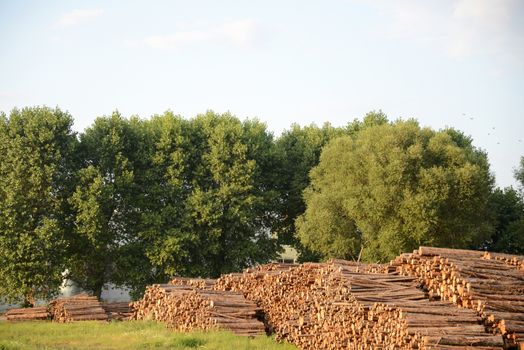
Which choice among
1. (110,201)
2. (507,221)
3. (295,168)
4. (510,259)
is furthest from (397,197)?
(110,201)

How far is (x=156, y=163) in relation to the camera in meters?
39.2

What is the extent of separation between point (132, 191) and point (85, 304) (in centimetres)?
1115

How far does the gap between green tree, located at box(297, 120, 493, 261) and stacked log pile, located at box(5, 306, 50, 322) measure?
15.9 meters

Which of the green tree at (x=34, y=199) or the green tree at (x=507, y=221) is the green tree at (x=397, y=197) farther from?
the green tree at (x=34, y=199)

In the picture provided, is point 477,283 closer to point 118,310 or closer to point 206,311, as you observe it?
point 206,311

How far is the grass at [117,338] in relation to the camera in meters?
19.2

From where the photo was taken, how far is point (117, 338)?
2123cm

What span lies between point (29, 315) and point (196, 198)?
12.3 metres

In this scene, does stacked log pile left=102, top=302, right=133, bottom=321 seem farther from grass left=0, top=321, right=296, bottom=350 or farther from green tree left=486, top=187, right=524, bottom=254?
green tree left=486, top=187, right=524, bottom=254

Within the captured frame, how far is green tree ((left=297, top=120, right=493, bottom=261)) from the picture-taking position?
35812 mm

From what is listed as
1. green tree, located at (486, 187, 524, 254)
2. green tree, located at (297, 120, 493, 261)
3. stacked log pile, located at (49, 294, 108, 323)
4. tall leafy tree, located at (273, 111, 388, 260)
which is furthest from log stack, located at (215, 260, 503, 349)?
green tree, located at (486, 187, 524, 254)

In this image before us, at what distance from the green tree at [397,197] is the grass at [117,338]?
16436 mm

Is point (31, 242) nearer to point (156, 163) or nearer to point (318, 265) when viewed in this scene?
point (156, 163)

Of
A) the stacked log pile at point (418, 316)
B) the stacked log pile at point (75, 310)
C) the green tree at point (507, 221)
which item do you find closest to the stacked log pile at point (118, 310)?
the stacked log pile at point (75, 310)
